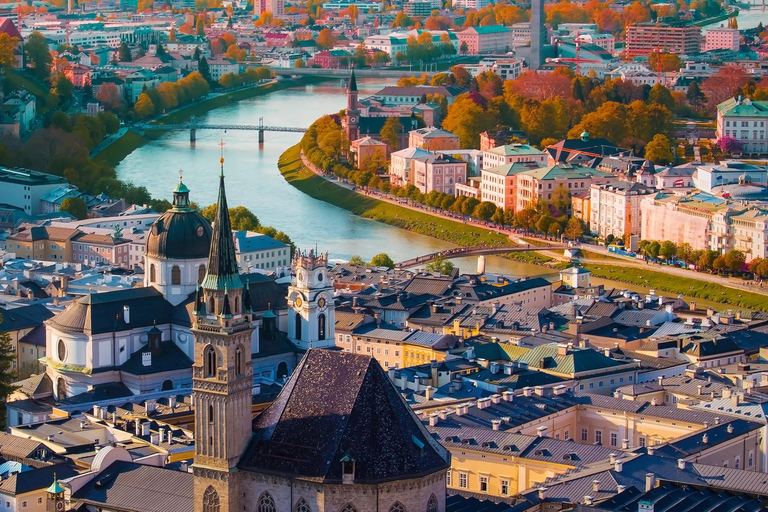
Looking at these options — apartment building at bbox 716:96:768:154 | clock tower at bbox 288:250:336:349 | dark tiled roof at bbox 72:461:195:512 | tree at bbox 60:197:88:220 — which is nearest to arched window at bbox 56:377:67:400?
clock tower at bbox 288:250:336:349

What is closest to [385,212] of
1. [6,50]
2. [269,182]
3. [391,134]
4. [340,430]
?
[269,182]

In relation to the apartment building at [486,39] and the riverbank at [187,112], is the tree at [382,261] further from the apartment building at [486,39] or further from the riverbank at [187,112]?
the apartment building at [486,39]

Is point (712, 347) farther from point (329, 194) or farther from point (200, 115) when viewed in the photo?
point (200, 115)

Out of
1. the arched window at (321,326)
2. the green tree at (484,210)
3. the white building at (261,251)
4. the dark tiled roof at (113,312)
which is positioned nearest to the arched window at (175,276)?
the dark tiled roof at (113,312)

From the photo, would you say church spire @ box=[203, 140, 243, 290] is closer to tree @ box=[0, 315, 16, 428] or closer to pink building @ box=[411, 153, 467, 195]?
tree @ box=[0, 315, 16, 428]

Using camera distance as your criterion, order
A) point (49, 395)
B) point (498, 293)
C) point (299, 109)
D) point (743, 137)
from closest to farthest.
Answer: point (49, 395), point (498, 293), point (743, 137), point (299, 109)

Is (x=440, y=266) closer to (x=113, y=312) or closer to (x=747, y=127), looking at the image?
(x=113, y=312)

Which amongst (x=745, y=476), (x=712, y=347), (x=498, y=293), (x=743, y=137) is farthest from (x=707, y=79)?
(x=745, y=476)
